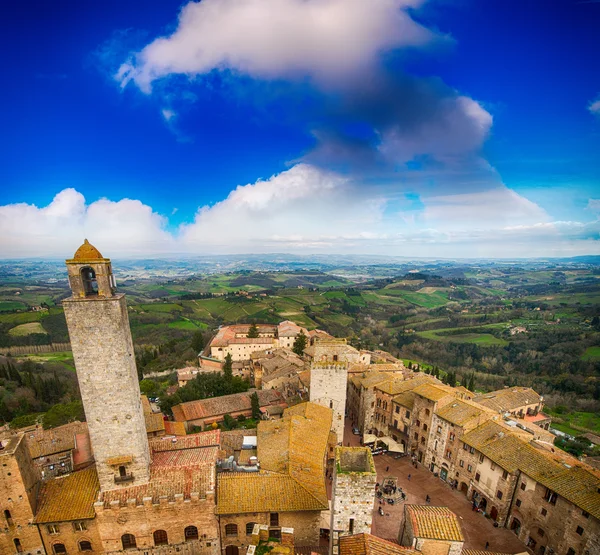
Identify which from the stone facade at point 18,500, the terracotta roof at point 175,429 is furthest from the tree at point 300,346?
the stone facade at point 18,500

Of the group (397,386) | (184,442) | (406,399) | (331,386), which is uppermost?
(331,386)

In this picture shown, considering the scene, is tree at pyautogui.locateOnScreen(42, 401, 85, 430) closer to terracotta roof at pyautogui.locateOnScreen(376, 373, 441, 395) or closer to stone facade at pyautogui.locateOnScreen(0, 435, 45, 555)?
stone facade at pyautogui.locateOnScreen(0, 435, 45, 555)

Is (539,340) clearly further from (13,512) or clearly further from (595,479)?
(13,512)

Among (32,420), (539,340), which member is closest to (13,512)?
(32,420)

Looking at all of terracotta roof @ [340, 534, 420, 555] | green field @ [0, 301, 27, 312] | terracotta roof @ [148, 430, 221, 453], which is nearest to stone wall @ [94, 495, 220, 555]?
terracotta roof @ [148, 430, 221, 453]

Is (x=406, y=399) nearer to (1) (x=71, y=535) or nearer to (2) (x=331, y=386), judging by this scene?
(2) (x=331, y=386)

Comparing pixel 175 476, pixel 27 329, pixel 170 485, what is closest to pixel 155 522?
pixel 170 485

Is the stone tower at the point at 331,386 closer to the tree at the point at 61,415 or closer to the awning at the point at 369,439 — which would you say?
the awning at the point at 369,439
